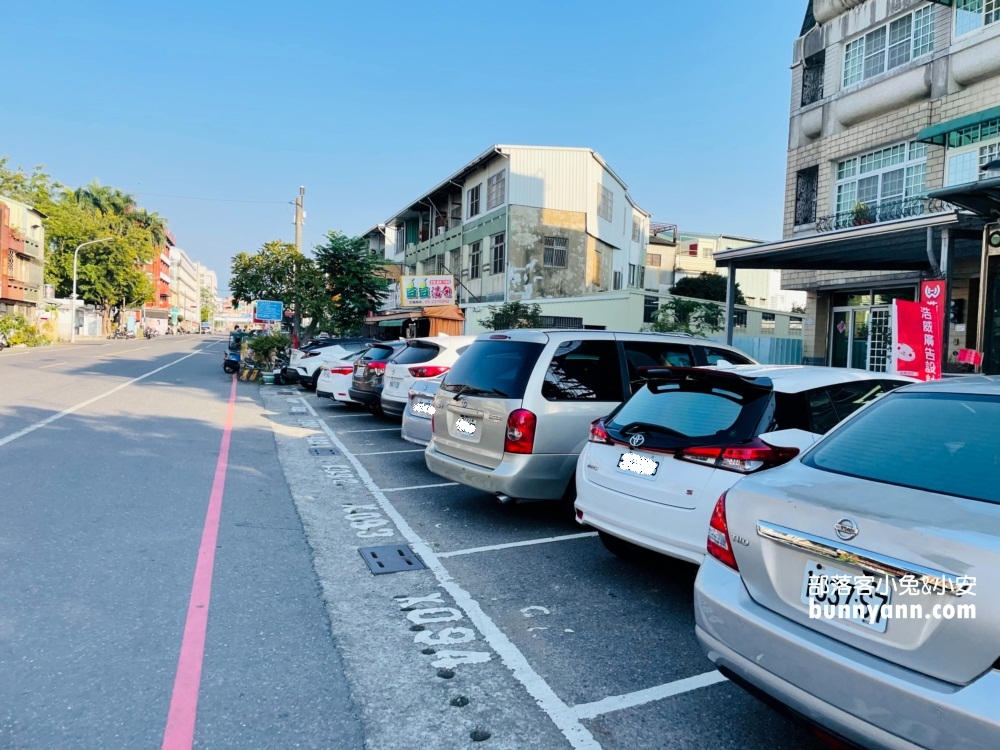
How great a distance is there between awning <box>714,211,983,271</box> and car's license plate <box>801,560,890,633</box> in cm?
861

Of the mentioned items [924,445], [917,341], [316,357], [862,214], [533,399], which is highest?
[862,214]

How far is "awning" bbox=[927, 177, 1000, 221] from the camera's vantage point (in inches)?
302

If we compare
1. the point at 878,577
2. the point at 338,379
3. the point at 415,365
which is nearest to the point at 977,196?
the point at 415,365

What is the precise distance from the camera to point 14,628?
3.92 meters

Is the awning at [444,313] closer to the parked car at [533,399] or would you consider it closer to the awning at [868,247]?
the awning at [868,247]

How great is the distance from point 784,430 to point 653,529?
99 cm

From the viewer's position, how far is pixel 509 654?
3801 millimetres

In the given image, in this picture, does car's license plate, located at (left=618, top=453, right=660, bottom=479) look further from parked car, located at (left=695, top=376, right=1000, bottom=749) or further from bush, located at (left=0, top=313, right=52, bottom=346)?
bush, located at (left=0, top=313, right=52, bottom=346)

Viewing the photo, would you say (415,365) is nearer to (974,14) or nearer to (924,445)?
(924,445)

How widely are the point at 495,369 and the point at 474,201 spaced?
29.6 metres

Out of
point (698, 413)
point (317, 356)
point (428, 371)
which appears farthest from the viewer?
point (317, 356)

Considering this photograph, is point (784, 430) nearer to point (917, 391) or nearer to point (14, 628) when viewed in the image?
point (917, 391)

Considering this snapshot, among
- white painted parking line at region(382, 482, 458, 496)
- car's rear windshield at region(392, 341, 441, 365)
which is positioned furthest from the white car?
white painted parking line at region(382, 482, 458, 496)

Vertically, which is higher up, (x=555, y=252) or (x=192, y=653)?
(x=555, y=252)
